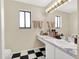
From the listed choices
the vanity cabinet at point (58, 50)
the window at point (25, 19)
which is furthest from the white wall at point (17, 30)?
the vanity cabinet at point (58, 50)

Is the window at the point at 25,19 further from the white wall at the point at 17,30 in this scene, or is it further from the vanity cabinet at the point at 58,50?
the vanity cabinet at the point at 58,50

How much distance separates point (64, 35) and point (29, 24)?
1703 mm

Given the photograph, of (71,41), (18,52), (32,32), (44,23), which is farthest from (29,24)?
(71,41)

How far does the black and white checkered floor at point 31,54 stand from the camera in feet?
10.7

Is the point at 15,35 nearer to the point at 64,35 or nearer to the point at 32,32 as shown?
the point at 32,32

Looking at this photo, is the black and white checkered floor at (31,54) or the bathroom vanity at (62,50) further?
the black and white checkered floor at (31,54)

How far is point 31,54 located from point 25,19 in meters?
1.31

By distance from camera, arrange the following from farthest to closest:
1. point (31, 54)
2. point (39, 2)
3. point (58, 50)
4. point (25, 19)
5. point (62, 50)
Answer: point (25, 19) < point (39, 2) < point (31, 54) < point (58, 50) < point (62, 50)

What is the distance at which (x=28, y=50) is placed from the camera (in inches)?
152

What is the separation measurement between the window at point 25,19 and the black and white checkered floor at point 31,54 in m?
0.99

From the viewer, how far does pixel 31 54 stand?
11.5 ft

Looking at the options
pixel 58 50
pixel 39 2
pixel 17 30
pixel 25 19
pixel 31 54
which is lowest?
pixel 31 54

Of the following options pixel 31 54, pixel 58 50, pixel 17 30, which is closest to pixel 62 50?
pixel 58 50

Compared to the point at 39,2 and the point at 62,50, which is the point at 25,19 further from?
the point at 62,50
